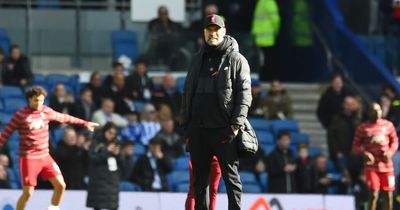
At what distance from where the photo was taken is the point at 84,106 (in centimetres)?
2453

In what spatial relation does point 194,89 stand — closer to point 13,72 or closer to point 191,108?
point 191,108

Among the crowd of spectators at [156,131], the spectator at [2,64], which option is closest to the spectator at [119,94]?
the crowd of spectators at [156,131]

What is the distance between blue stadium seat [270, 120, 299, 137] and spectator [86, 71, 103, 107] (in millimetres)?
2979

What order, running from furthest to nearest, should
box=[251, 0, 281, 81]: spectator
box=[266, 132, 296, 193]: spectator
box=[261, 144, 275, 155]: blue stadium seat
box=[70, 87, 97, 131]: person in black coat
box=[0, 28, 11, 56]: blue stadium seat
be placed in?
box=[251, 0, 281, 81]: spectator, box=[0, 28, 11, 56]: blue stadium seat, box=[261, 144, 275, 155]: blue stadium seat, box=[70, 87, 97, 131]: person in black coat, box=[266, 132, 296, 193]: spectator

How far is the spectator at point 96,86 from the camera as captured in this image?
985 inches

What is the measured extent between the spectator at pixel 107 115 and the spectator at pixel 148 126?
0.36 m

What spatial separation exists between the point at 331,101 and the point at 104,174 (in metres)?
6.21

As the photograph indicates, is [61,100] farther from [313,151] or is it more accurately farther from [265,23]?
[265,23]

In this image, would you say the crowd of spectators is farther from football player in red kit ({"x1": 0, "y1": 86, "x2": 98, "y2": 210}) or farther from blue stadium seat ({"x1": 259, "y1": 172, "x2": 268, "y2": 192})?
football player in red kit ({"x1": 0, "y1": 86, "x2": 98, "y2": 210})

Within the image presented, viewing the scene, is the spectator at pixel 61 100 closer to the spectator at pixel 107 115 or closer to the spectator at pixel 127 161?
the spectator at pixel 107 115

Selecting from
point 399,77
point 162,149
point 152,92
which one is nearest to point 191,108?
point 162,149

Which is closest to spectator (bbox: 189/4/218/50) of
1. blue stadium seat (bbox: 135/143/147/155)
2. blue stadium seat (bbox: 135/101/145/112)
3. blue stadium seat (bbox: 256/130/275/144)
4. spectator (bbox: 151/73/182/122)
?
spectator (bbox: 151/73/182/122)

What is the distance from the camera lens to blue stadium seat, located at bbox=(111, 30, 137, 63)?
26875 millimetres

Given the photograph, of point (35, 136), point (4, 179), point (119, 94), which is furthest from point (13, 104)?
point (35, 136)
